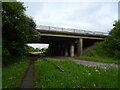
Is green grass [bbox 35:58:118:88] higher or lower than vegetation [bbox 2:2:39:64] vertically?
lower

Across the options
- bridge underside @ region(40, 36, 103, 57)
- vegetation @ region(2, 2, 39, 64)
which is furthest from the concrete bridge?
vegetation @ region(2, 2, 39, 64)

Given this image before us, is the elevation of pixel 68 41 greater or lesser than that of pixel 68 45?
greater

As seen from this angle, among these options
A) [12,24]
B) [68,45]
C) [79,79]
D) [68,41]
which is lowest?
[68,45]

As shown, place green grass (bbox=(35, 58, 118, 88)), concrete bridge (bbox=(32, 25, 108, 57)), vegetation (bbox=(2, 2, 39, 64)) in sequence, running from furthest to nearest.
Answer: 1. concrete bridge (bbox=(32, 25, 108, 57))
2. vegetation (bbox=(2, 2, 39, 64))
3. green grass (bbox=(35, 58, 118, 88))

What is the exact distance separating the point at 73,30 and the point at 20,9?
22642 millimetres

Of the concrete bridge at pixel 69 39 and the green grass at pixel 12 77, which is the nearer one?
the green grass at pixel 12 77

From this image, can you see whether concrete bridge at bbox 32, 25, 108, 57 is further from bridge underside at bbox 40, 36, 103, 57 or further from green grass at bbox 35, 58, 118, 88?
green grass at bbox 35, 58, 118, 88

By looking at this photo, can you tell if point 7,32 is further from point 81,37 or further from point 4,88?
point 81,37

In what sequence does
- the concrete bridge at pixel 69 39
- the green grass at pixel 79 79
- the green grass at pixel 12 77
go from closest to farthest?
the green grass at pixel 79 79, the green grass at pixel 12 77, the concrete bridge at pixel 69 39

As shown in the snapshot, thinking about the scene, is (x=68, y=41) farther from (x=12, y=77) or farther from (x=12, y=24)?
(x=12, y=77)

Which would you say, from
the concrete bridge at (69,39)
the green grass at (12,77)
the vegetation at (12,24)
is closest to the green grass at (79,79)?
the green grass at (12,77)

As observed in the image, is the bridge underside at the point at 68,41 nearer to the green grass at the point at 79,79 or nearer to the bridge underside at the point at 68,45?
the bridge underside at the point at 68,45

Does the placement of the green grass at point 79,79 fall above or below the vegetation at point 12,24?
below

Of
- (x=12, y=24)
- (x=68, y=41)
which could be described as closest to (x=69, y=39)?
(x=68, y=41)
